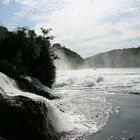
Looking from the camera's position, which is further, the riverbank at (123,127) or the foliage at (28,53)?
the foliage at (28,53)

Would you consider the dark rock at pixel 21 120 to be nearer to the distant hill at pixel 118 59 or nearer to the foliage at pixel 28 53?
the foliage at pixel 28 53

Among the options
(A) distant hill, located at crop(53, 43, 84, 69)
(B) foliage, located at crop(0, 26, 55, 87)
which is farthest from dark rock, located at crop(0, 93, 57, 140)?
(A) distant hill, located at crop(53, 43, 84, 69)

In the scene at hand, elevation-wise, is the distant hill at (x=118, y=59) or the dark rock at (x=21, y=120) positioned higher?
the distant hill at (x=118, y=59)

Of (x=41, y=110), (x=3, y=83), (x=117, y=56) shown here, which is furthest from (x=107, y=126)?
(x=117, y=56)

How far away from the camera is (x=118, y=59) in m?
139

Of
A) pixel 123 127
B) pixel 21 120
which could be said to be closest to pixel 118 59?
pixel 123 127

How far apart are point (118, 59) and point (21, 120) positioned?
126637 millimetres

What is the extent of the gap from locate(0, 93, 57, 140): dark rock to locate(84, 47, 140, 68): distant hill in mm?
122185

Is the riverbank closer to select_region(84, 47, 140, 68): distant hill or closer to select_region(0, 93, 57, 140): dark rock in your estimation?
select_region(0, 93, 57, 140): dark rock

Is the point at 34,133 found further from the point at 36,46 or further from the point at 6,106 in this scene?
the point at 36,46

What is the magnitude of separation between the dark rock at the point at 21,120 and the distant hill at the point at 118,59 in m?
122

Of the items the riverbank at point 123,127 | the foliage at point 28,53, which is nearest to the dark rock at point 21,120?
the riverbank at point 123,127

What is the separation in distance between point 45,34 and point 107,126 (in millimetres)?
30353

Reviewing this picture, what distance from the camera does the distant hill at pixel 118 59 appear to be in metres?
137
